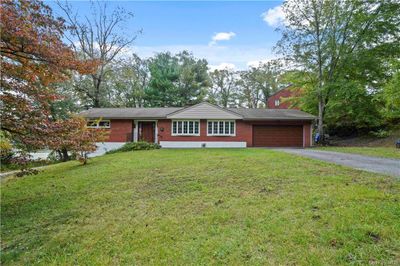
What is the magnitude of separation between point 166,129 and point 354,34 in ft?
55.8

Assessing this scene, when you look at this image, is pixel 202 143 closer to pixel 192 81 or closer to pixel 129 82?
pixel 192 81

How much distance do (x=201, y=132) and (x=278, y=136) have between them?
636 centimetres

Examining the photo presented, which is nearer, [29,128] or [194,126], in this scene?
[29,128]

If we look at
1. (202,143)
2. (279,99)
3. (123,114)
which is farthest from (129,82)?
(279,99)

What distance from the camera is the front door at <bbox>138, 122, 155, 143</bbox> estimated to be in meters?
19.8

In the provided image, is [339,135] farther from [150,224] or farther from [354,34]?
[150,224]

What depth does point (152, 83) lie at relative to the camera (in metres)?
31.2

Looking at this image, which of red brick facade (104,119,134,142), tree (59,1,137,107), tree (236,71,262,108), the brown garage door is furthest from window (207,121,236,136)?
tree (236,71,262,108)

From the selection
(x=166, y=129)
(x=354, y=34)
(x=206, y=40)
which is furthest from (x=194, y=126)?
(x=354, y=34)

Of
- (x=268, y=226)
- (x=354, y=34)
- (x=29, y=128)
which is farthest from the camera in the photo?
(x=354, y=34)

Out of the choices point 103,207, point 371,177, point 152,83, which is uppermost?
point 152,83

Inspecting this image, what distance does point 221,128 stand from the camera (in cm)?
1930

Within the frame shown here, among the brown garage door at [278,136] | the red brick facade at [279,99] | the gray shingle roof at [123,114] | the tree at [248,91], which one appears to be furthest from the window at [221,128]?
the tree at [248,91]

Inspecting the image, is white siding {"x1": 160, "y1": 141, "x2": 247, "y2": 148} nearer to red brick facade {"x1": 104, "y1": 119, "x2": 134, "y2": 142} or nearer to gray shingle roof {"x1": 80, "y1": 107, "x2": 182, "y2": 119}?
gray shingle roof {"x1": 80, "y1": 107, "x2": 182, "y2": 119}
